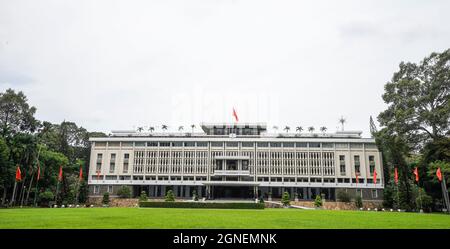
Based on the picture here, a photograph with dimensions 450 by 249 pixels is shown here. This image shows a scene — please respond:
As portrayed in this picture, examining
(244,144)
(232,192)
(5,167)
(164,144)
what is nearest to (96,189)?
(164,144)

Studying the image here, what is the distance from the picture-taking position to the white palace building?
230 ft

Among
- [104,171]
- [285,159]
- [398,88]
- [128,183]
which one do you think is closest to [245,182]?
[285,159]

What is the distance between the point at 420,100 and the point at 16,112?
58.4 meters

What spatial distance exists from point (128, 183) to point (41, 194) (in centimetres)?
1986

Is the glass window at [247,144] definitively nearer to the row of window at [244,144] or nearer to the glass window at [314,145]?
the row of window at [244,144]

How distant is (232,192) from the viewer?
7062cm

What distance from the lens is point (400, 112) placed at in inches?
1561

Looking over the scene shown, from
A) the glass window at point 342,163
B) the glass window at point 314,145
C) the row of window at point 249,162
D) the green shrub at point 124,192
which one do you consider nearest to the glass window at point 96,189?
the row of window at point 249,162

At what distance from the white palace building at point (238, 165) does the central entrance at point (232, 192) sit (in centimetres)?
19

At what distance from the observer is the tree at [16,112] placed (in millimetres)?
56625

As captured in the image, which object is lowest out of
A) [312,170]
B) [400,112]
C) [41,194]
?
[41,194]

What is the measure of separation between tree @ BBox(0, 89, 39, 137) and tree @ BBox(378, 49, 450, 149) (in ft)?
178
